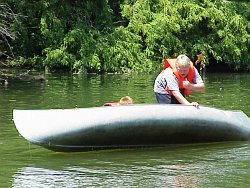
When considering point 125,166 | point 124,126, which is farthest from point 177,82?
point 125,166

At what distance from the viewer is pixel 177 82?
28.8 feet

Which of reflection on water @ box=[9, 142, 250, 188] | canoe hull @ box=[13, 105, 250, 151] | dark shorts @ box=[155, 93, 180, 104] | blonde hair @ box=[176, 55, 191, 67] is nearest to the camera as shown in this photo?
reflection on water @ box=[9, 142, 250, 188]

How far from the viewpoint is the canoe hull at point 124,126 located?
8.03m

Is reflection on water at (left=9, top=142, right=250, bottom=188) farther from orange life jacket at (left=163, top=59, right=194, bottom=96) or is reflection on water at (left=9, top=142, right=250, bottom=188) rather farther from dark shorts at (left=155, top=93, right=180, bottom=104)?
orange life jacket at (left=163, top=59, right=194, bottom=96)

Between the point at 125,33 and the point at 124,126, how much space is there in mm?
19435

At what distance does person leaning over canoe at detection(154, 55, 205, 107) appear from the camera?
870cm

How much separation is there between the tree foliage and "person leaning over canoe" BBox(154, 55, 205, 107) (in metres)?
16.8

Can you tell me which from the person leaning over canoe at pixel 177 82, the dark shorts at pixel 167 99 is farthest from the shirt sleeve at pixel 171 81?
the dark shorts at pixel 167 99

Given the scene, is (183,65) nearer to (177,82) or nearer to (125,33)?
(177,82)

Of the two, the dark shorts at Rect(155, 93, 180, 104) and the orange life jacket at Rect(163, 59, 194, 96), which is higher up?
the orange life jacket at Rect(163, 59, 194, 96)

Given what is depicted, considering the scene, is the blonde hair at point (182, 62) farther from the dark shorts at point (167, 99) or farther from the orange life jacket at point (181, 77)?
the dark shorts at point (167, 99)

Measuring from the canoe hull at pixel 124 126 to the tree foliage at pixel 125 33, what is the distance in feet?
55.2

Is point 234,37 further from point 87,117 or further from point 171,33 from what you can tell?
point 87,117

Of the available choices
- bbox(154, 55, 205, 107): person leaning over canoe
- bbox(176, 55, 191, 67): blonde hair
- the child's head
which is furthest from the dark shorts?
bbox(176, 55, 191, 67): blonde hair
